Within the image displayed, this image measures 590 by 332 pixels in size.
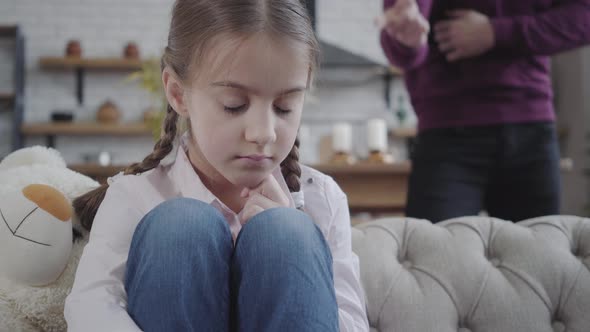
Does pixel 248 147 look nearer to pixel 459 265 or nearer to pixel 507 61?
pixel 459 265

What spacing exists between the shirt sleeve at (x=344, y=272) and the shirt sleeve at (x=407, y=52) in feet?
1.52

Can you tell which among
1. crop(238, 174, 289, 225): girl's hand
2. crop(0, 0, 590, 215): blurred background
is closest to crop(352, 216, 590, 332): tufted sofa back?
crop(238, 174, 289, 225): girl's hand

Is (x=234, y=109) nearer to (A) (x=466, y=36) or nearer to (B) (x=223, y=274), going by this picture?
(B) (x=223, y=274)

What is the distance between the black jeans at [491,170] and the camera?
4.45ft

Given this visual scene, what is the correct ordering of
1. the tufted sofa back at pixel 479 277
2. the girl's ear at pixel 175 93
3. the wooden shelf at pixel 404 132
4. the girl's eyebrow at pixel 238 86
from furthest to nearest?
the wooden shelf at pixel 404 132 → the tufted sofa back at pixel 479 277 → the girl's ear at pixel 175 93 → the girl's eyebrow at pixel 238 86

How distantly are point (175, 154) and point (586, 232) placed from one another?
2.39ft

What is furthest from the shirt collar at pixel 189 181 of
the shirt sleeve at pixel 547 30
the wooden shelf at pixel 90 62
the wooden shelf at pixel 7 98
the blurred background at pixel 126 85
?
the wooden shelf at pixel 7 98

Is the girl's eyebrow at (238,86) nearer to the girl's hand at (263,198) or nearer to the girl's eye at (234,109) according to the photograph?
the girl's eye at (234,109)

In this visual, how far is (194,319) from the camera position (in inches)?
29.1

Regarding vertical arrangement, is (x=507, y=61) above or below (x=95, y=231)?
above

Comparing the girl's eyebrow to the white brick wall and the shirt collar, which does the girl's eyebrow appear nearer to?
the shirt collar

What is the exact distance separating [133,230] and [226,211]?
141 millimetres

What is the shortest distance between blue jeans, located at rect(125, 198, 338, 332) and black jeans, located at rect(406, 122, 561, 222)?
62cm

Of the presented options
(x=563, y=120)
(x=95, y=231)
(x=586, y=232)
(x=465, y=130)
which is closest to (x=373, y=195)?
(x=465, y=130)
